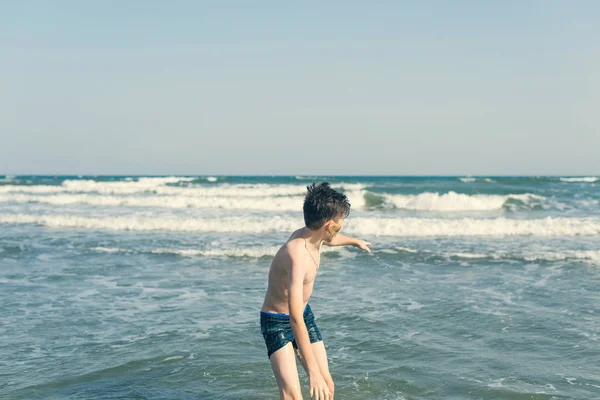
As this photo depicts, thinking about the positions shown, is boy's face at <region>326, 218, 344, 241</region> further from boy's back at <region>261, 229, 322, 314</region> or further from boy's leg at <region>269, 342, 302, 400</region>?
boy's leg at <region>269, 342, 302, 400</region>

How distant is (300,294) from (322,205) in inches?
21.5

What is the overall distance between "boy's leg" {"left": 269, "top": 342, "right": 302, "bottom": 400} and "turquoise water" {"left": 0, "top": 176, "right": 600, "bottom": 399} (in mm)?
1649

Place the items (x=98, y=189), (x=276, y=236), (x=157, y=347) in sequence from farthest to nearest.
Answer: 1. (x=98, y=189)
2. (x=276, y=236)
3. (x=157, y=347)

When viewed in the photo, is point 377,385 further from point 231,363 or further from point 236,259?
point 236,259

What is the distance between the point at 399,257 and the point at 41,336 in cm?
857

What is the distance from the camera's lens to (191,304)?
8641 mm

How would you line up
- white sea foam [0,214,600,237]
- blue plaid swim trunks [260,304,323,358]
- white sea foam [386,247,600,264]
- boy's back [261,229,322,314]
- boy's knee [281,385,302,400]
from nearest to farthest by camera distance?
1. boy's back [261,229,322,314]
2. boy's knee [281,385,302,400]
3. blue plaid swim trunks [260,304,323,358]
4. white sea foam [386,247,600,264]
5. white sea foam [0,214,600,237]

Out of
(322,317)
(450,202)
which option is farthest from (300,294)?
(450,202)

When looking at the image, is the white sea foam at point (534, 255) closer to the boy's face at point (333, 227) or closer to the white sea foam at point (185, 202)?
the boy's face at point (333, 227)

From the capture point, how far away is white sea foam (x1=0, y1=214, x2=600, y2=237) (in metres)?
18.4

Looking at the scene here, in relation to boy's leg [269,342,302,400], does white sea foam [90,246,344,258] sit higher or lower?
lower

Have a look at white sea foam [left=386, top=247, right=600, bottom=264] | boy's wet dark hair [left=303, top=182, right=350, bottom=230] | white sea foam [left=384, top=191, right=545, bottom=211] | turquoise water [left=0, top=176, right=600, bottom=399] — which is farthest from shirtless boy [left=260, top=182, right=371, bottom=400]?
white sea foam [left=384, top=191, right=545, bottom=211]

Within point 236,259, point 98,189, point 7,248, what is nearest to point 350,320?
point 236,259

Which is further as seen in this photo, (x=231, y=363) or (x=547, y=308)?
(x=547, y=308)
